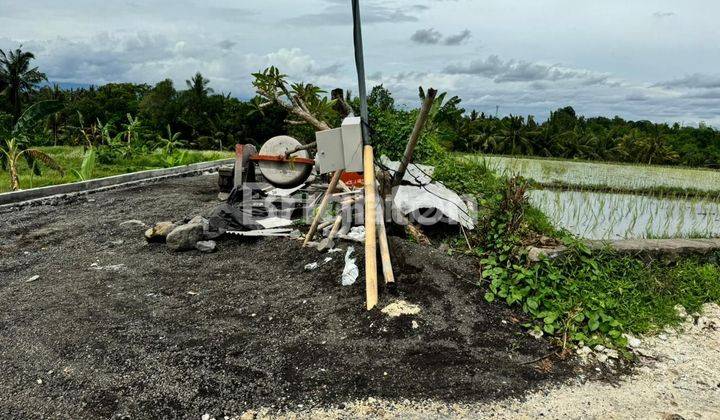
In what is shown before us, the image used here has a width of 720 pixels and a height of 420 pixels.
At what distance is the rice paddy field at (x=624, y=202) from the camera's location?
6.38 m

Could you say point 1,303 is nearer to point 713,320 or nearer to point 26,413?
point 26,413

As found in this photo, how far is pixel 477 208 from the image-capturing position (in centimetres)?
596

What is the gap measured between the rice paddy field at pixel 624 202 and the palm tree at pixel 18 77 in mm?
23395

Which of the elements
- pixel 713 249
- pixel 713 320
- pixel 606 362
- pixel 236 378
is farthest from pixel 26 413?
pixel 713 249

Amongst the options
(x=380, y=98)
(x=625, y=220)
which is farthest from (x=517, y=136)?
(x=625, y=220)

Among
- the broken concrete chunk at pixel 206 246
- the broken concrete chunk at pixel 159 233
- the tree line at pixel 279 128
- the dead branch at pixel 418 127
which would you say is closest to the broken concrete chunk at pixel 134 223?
the broken concrete chunk at pixel 159 233

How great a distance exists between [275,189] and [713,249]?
593 centimetres

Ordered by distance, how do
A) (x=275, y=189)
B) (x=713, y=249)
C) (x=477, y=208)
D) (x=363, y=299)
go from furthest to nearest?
(x=275, y=189)
(x=477, y=208)
(x=713, y=249)
(x=363, y=299)

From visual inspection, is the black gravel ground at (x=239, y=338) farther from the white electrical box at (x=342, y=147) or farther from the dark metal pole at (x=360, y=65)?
the dark metal pole at (x=360, y=65)

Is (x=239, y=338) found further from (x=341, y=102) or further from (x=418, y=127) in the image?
(x=341, y=102)

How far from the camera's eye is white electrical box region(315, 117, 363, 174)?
4824 millimetres

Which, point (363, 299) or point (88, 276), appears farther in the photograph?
point (88, 276)

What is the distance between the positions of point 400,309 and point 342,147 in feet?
5.51

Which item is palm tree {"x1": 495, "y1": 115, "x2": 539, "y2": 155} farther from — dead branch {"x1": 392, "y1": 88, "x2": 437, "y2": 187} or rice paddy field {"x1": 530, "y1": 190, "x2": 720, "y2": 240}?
dead branch {"x1": 392, "y1": 88, "x2": 437, "y2": 187}
